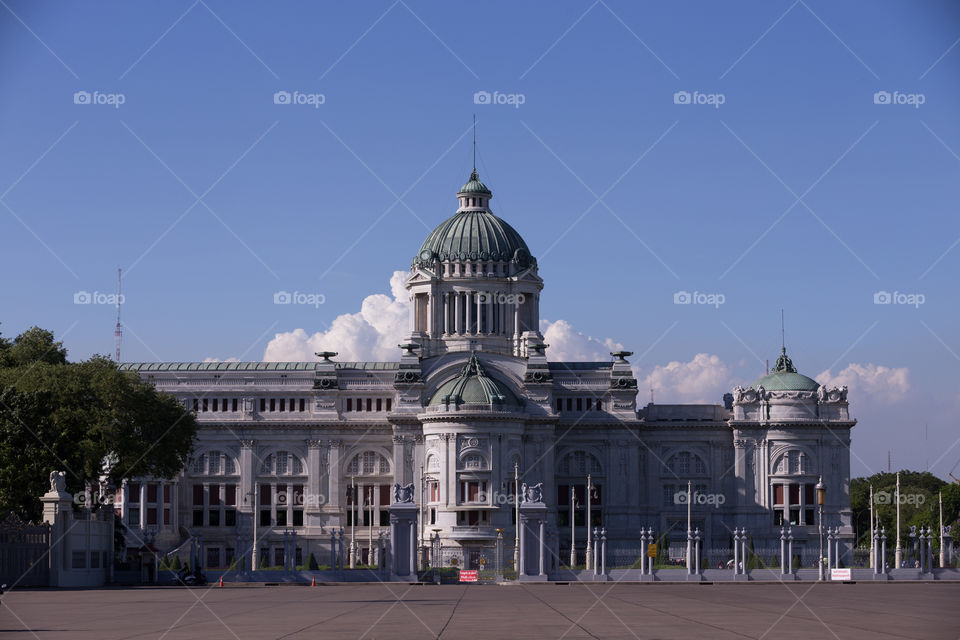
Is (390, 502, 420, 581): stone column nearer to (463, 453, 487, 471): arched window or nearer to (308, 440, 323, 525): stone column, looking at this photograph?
(463, 453, 487, 471): arched window

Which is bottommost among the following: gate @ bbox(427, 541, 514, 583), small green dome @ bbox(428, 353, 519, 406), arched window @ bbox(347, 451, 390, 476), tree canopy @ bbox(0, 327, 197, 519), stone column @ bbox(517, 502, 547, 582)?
gate @ bbox(427, 541, 514, 583)

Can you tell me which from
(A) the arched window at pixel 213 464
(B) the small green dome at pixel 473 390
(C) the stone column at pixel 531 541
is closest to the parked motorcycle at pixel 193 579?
(C) the stone column at pixel 531 541

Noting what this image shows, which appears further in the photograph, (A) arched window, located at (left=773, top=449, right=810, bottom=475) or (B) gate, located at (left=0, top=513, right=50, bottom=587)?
(A) arched window, located at (left=773, top=449, right=810, bottom=475)

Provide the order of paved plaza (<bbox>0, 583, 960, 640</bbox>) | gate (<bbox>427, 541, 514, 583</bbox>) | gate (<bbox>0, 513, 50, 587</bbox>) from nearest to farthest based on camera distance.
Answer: paved plaza (<bbox>0, 583, 960, 640</bbox>) < gate (<bbox>0, 513, 50, 587</bbox>) < gate (<bbox>427, 541, 514, 583</bbox>)

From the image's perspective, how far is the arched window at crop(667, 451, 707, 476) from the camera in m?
152

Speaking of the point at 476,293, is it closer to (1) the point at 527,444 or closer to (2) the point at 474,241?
(2) the point at 474,241

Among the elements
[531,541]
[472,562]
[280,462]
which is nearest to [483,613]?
[531,541]

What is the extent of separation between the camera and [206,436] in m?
149

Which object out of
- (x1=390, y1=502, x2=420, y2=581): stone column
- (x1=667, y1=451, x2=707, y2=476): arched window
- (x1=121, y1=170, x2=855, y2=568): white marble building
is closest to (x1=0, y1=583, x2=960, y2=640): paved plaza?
(x1=390, y1=502, x2=420, y2=581): stone column

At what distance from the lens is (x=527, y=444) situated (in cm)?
14350

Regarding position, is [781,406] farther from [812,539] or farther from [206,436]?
[206,436]

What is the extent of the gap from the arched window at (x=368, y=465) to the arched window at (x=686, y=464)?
28.1m

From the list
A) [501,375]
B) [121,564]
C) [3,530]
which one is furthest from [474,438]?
[3,530]

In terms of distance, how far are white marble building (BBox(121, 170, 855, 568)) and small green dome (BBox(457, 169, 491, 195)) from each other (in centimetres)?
1759
